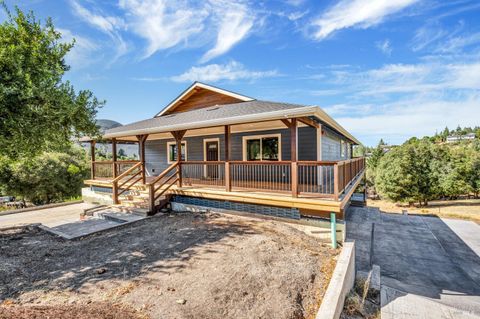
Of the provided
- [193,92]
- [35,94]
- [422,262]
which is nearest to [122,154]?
[193,92]

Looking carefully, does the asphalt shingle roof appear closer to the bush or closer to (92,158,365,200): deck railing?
(92,158,365,200): deck railing

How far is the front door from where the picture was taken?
38.2ft

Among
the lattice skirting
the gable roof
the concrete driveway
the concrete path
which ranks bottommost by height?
the concrete driveway

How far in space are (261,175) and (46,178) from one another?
706 inches

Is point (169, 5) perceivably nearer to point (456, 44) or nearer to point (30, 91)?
point (30, 91)

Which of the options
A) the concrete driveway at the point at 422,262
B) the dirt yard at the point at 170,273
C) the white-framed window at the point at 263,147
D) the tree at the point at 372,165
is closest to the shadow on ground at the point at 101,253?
the dirt yard at the point at 170,273

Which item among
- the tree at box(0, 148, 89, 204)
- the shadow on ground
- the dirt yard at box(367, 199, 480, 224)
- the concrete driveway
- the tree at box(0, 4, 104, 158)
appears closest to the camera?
the shadow on ground

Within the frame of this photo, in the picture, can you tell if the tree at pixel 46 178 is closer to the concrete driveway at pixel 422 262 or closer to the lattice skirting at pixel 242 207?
the lattice skirting at pixel 242 207

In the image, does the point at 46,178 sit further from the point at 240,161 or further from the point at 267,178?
the point at 267,178

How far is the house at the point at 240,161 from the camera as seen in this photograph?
6.38m

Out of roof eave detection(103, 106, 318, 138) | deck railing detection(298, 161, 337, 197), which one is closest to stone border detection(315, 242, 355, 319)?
deck railing detection(298, 161, 337, 197)

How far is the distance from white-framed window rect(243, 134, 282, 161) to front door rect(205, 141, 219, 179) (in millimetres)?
1876

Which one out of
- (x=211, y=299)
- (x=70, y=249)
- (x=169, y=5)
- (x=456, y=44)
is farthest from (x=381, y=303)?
(x=456, y=44)

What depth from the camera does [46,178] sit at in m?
17.1
